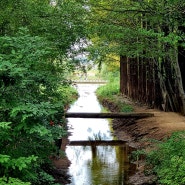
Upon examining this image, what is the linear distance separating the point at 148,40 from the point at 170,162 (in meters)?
5.04

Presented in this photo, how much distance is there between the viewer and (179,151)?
8.62 m

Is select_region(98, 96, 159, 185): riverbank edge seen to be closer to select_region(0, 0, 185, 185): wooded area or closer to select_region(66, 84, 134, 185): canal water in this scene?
select_region(66, 84, 134, 185): canal water

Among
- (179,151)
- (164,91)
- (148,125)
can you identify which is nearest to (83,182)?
(179,151)

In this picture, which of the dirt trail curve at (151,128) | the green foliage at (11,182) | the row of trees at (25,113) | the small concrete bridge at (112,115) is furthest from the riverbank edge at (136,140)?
the green foliage at (11,182)

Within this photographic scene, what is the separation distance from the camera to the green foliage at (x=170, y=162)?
768 cm

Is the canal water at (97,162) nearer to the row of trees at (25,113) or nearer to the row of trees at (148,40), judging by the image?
the row of trees at (25,113)

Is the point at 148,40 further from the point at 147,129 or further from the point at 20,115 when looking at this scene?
the point at 20,115

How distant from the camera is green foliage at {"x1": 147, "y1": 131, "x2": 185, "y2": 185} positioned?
7676 mm

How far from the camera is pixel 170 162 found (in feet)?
27.8

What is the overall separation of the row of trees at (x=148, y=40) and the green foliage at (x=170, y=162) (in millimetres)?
2304

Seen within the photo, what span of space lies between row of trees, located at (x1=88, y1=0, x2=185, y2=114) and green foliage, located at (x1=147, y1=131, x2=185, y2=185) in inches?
90.7

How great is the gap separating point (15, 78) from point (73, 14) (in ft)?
22.3

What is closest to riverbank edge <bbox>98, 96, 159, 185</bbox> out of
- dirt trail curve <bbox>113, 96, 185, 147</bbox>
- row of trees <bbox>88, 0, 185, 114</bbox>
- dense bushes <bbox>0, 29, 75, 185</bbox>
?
dirt trail curve <bbox>113, 96, 185, 147</bbox>

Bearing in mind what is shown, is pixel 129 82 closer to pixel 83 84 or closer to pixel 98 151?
pixel 98 151
